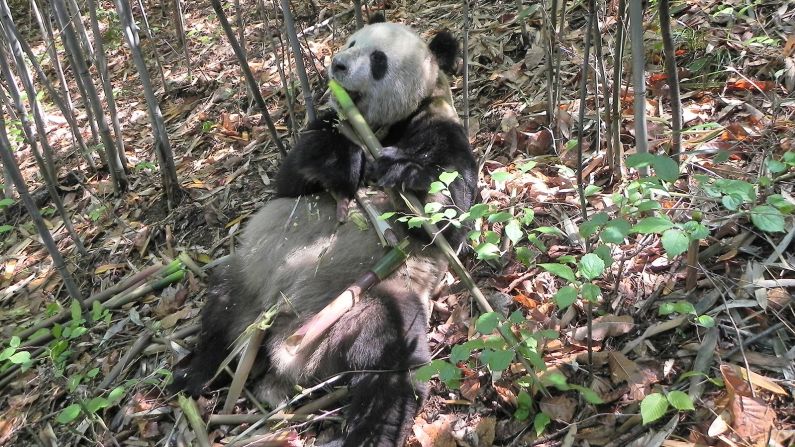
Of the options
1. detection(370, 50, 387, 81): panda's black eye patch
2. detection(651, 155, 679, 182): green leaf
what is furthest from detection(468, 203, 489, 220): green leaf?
detection(370, 50, 387, 81): panda's black eye patch

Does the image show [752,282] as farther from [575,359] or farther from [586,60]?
[586,60]

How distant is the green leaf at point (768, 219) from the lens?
214 cm

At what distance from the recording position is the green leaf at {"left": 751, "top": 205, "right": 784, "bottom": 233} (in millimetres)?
2137

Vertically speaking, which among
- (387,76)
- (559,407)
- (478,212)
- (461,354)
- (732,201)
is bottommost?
(559,407)

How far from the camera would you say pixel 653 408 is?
2.28 meters

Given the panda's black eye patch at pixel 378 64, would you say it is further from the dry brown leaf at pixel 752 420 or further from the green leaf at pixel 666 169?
the dry brown leaf at pixel 752 420

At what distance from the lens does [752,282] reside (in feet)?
9.11

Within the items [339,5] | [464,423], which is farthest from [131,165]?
[464,423]

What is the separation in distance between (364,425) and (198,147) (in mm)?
3994

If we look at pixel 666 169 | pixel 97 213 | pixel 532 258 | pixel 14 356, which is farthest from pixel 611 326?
pixel 97 213

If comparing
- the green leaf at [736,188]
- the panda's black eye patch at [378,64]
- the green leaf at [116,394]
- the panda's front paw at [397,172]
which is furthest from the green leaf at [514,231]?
the green leaf at [116,394]

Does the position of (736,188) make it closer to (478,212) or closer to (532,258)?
(478,212)

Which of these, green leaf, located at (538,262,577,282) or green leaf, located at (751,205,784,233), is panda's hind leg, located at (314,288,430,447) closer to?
green leaf, located at (538,262,577,282)

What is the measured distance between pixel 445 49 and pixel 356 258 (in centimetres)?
180
